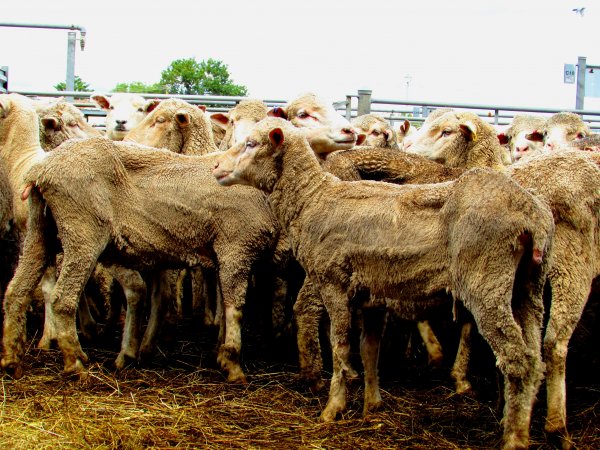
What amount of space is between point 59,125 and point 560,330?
595 centimetres

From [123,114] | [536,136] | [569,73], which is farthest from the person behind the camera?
[569,73]

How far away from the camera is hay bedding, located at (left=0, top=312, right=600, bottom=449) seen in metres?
5.15

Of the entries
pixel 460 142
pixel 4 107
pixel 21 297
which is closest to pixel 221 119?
pixel 4 107

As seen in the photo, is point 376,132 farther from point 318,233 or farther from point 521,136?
point 318,233

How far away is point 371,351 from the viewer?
5895mm

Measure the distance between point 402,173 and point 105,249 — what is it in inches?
95.1

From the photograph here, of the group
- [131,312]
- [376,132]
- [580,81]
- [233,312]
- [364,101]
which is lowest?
[131,312]

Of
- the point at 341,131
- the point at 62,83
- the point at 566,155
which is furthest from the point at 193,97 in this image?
the point at 62,83

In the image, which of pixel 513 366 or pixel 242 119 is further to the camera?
pixel 242 119

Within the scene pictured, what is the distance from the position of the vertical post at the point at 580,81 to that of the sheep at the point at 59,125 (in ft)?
23.2

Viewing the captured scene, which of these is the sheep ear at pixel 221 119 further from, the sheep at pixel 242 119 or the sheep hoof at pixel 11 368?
the sheep hoof at pixel 11 368

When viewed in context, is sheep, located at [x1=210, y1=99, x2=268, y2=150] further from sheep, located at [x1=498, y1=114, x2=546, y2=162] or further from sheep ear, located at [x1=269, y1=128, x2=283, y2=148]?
sheep, located at [x1=498, y1=114, x2=546, y2=162]

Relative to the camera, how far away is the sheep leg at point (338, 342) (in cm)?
563

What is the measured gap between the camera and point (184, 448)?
4.96 meters
